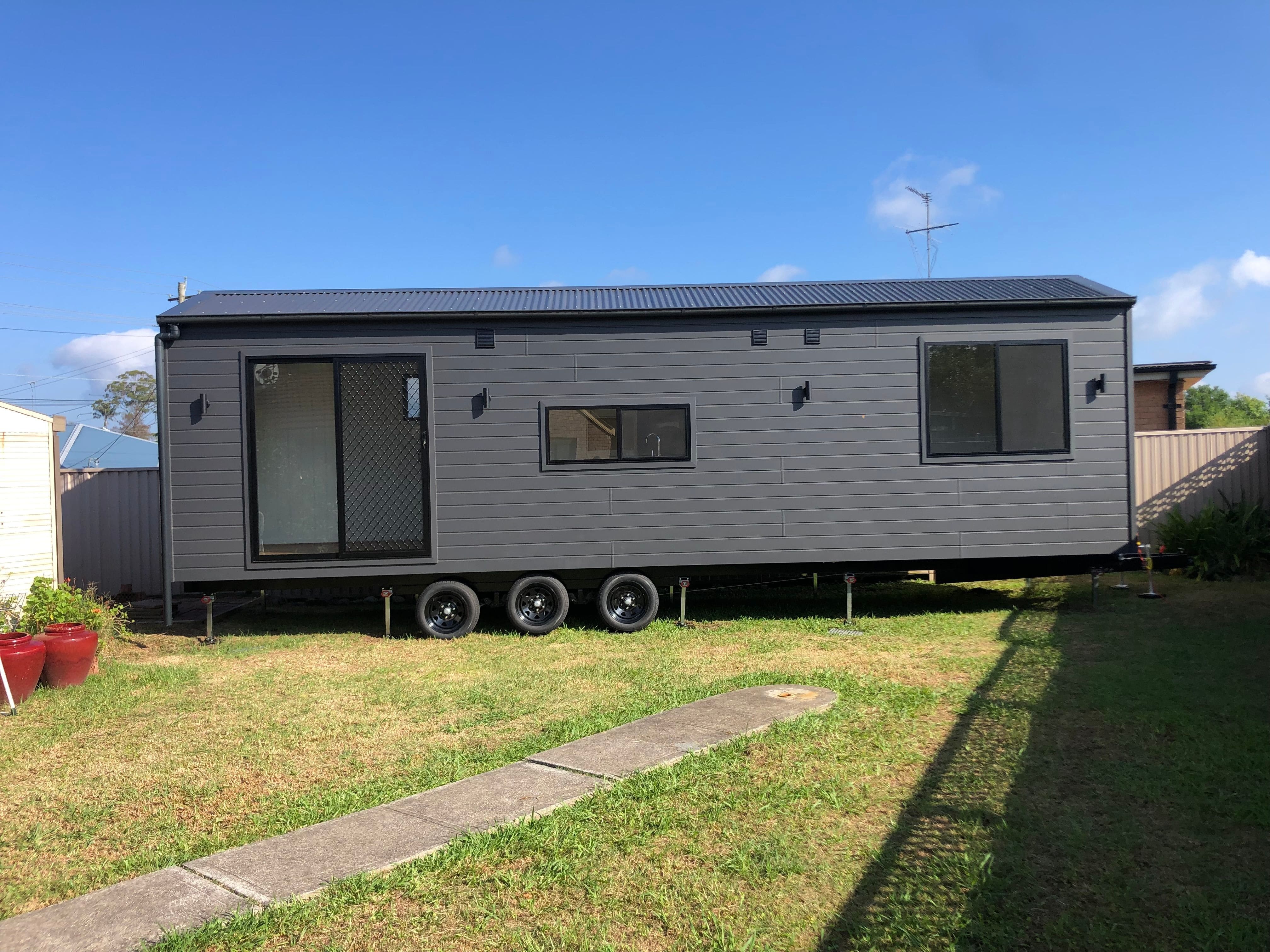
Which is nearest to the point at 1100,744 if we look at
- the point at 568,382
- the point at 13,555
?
the point at 568,382

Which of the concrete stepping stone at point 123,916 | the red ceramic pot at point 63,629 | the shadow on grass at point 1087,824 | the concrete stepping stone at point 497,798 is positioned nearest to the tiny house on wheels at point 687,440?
the red ceramic pot at point 63,629

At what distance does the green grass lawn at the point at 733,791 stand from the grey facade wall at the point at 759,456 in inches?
39.9

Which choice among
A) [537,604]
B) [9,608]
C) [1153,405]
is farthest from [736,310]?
[1153,405]

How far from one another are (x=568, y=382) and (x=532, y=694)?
10.5 feet

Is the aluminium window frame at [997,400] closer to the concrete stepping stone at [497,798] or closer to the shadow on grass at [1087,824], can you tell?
the shadow on grass at [1087,824]

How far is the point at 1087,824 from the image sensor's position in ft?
12.0

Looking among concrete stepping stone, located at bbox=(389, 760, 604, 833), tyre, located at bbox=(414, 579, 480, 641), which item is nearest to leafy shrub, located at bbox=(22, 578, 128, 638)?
tyre, located at bbox=(414, 579, 480, 641)

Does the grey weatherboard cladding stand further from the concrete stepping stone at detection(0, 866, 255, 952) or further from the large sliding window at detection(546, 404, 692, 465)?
the concrete stepping stone at detection(0, 866, 255, 952)

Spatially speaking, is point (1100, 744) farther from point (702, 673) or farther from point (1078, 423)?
point (1078, 423)

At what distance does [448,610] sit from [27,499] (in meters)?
3.70

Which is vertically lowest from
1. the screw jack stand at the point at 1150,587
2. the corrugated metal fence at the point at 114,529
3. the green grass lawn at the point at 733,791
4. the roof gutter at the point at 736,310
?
the green grass lawn at the point at 733,791

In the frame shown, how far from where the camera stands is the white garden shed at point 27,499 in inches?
303

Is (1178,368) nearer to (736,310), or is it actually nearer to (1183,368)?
(1183,368)

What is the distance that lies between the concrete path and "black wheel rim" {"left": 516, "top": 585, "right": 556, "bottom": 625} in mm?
3355
